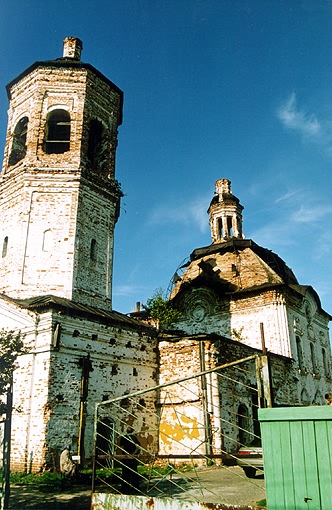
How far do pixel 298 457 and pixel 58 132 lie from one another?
16.1m

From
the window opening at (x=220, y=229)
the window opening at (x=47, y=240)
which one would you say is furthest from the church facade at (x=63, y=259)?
the window opening at (x=220, y=229)

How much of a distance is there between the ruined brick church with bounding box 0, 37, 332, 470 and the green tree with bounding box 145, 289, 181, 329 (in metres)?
2.67

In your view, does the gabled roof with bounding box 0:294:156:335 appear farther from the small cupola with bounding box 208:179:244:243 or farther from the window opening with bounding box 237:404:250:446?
the small cupola with bounding box 208:179:244:243

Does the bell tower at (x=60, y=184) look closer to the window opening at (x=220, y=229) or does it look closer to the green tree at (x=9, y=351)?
the green tree at (x=9, y=351)

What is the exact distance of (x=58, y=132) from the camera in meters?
18.0

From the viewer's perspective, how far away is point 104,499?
6.42m

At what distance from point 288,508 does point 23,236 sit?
1269 centimetres

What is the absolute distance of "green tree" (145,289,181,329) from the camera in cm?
2220

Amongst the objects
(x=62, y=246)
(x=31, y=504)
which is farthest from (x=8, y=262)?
(x=31, y=504)

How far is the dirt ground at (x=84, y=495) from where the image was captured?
7803 mm

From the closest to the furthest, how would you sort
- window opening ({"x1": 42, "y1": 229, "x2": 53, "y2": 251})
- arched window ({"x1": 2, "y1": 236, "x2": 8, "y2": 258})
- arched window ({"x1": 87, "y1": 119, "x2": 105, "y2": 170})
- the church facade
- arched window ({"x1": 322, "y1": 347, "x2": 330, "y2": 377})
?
the church facade < window opening ({"x1": 42, "y1": 229, "x2": 53, "y2": 251}) < arched window ({"x1": 2, "y1": 236, "x2": 8, "y2": 258}) < arched window ({"x1": 87, "y1": 119, "x2": 105, "y2": 170}) < arched window ({"x1": 322, "y1": 347, "x2": 330, "y2": 377})

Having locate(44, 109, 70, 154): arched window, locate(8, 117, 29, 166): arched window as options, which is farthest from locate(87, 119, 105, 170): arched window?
locate(8, 117, 29, 166): arched window

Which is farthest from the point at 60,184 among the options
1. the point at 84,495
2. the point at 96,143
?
the point at 84,495

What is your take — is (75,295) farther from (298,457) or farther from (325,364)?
(325,364)
